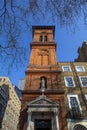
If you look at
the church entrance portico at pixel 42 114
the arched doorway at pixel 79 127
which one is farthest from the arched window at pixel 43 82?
the arched doorway at pixel 79 127

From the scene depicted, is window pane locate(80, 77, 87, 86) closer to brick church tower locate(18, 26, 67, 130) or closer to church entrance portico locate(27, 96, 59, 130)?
brick church tower locate(18, 26, 67, 130)

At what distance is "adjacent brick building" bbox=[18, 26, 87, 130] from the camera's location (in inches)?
647

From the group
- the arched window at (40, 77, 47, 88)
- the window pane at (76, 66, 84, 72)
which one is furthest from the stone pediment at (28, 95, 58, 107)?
the window pane at (76, 66, 84, 72)

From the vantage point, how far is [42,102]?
17.2m

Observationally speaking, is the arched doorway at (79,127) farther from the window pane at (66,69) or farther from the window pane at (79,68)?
the window pane at (79,68)

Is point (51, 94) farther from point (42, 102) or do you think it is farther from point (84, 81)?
point (84, 81)

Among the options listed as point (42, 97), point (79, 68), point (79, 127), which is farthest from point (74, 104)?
point (79, 68)

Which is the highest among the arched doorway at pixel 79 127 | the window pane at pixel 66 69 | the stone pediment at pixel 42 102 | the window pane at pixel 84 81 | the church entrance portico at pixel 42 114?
the window pane at pixel 66 69

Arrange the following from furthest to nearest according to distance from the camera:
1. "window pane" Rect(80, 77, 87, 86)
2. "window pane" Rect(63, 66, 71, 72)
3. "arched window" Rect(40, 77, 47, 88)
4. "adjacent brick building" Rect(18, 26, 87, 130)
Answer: "window pane" Rect(63, 66, 71, 72)
"window pane" Rect(80, 77, 87, 86)
"arched window" Rect(40, 77, 47, 88)
"adjacent brick building" Rect(18, 26, 87, 130)

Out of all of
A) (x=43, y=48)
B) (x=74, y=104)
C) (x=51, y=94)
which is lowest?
(x=74, y=104)

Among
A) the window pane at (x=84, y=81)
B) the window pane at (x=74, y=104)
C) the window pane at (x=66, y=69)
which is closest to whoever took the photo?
the window pane at (x=74, y=104)

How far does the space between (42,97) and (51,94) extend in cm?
133

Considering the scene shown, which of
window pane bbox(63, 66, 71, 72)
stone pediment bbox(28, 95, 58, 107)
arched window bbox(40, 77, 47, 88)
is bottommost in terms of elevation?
stone pediment bbox(28, 95, 58, 107)

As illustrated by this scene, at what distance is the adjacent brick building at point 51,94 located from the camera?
647 inches
